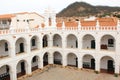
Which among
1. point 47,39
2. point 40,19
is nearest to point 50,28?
point 47,39

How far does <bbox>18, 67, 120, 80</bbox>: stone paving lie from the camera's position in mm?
27514

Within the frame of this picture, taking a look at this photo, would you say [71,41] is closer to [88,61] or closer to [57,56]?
[57,56]

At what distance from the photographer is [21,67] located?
3056 centimetres

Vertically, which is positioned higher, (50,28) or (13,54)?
(50,28)

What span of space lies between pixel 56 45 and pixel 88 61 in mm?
7677

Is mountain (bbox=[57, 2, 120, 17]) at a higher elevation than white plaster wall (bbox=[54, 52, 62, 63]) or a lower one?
higher

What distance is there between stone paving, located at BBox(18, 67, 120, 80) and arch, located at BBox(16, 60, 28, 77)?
1897 millimetres

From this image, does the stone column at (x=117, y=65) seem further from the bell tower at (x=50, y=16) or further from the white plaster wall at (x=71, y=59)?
the bell tower at (x=50, y=16)

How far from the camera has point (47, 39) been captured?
34.2 m

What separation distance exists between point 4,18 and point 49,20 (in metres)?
9.11

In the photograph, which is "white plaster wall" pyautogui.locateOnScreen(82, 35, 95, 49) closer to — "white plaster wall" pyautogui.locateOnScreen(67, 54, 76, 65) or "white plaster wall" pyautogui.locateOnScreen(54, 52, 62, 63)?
"white plaster wall" pyautogui.locateOnScreen(67, 54, 76, 65)

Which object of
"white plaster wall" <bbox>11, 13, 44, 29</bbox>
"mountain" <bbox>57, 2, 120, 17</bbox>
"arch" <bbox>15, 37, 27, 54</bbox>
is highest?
"mountain" <bbox>57, 2, 120, 17</bbox>

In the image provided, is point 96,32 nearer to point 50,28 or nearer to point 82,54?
point 82,54

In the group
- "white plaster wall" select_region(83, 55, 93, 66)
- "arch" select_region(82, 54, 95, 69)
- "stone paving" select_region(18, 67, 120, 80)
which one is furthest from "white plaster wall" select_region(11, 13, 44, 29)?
"arch" select_region(82, 54, 95, 69)
